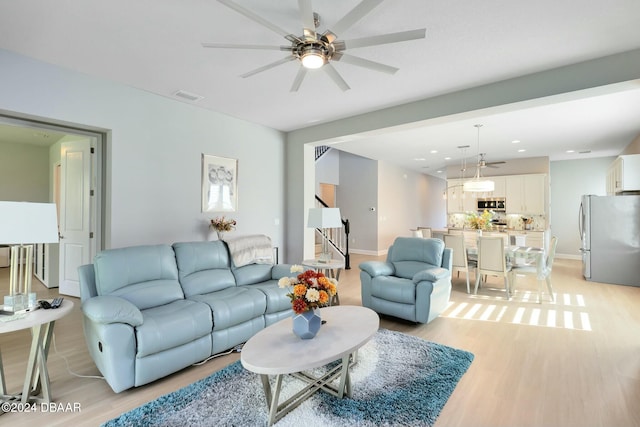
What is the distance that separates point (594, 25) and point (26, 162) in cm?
979

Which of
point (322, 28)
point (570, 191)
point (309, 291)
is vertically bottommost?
point (309, 291)

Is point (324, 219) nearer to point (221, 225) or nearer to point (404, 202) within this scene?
point (221, 225)

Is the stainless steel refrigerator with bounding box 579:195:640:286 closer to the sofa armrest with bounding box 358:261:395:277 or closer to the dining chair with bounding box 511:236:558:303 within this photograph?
the dining chair with bounding box 511:236:558:303

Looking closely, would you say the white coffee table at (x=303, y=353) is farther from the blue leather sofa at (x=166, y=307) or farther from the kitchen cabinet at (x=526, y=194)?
the kitchen cabinet at (x=526, y=194)

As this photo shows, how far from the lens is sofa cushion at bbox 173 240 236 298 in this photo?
3.28 meters

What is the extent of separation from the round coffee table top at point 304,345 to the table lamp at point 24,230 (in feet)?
5.09

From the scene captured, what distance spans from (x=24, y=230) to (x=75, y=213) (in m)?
3.33

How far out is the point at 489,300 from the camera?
4.78m

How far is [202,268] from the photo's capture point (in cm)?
349

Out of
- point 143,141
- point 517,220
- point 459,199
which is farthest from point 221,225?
point 517,220

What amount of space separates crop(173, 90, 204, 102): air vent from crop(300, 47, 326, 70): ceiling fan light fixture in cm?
237

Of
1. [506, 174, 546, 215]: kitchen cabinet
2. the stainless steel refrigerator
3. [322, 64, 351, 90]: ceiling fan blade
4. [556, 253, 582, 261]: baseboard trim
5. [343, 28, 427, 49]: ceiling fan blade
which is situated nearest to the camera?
[343, 28, 427, 49]: ceiling fan blade

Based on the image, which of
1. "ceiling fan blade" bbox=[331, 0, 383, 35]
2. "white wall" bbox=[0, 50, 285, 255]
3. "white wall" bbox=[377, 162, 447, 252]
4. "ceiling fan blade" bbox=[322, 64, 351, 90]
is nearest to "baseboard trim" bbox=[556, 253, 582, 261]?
"white wall" bbox=[377, 162, 447, 252]

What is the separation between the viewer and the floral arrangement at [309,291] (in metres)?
2.13
